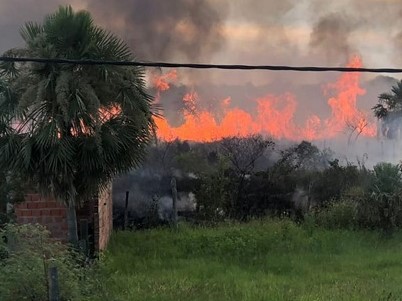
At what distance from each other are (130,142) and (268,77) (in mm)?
18332

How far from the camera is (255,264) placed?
9.55 m

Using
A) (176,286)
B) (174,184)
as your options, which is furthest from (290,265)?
(174,184)

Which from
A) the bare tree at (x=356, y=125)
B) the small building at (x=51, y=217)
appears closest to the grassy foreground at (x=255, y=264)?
the small building at (x=51, y=217)

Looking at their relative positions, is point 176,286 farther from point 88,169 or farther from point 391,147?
point 391,147

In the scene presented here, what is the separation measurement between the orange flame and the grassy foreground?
29.9ft

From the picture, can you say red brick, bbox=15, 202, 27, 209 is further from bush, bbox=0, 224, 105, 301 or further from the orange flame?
the orange flame

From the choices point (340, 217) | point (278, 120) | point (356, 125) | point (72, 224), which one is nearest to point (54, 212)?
point (72, 224)

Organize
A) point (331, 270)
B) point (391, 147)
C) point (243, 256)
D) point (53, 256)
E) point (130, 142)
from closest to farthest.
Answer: point (53, 256)
point (130, 142)
point (331, 270)
point (243, 256)
point (391, 147)

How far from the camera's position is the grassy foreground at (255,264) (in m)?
7.35

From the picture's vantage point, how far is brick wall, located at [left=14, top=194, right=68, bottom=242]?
30.6 ft

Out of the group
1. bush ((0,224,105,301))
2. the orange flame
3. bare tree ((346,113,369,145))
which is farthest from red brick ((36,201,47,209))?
bare tree ((346,113,369,145))

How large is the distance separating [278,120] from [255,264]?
16871mm

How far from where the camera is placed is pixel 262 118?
25547 millimetres

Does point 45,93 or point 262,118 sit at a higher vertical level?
point 262,118
